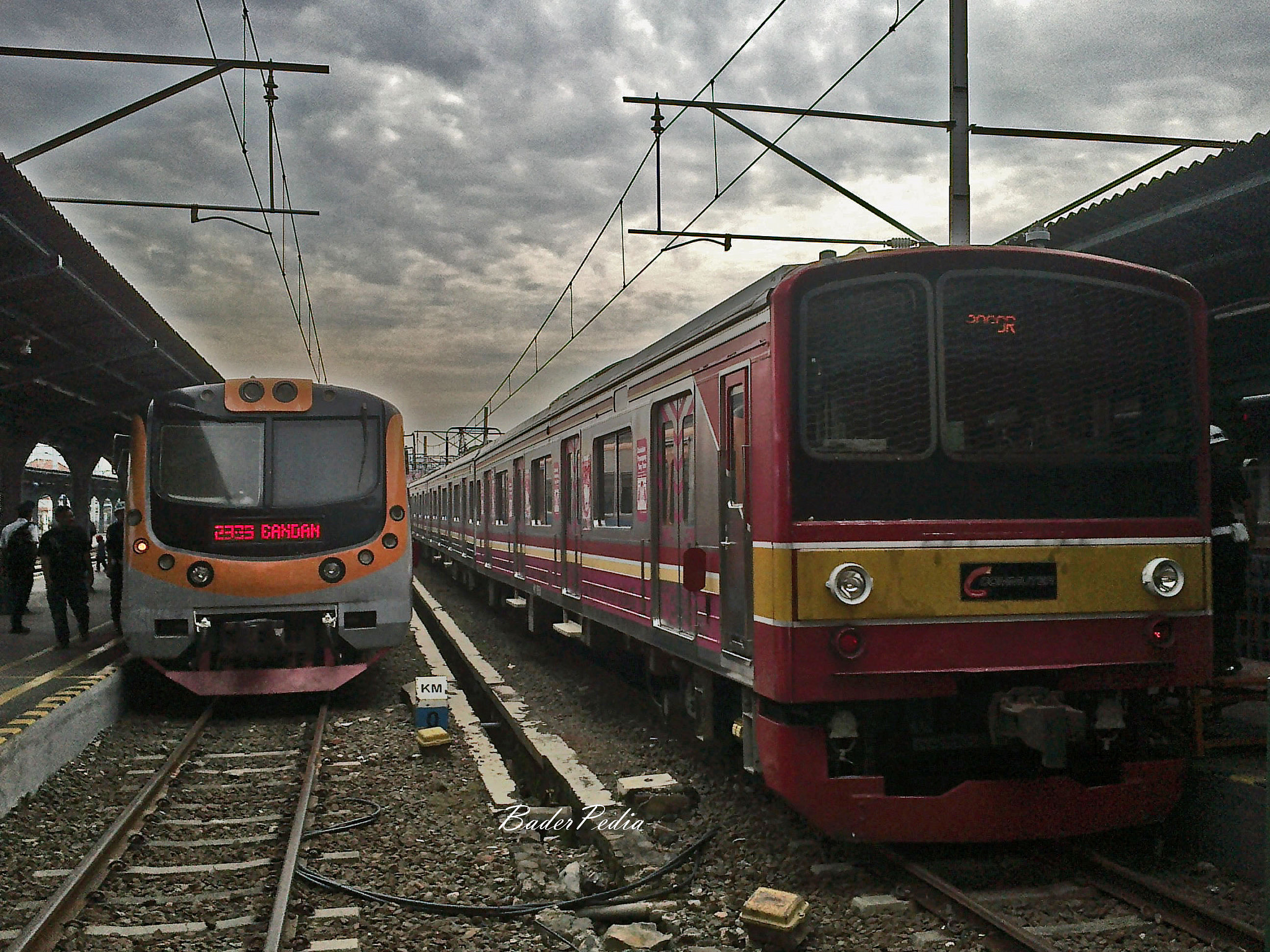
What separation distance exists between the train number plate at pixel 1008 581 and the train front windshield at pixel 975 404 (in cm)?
22

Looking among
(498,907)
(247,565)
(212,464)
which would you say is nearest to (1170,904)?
(498,907)

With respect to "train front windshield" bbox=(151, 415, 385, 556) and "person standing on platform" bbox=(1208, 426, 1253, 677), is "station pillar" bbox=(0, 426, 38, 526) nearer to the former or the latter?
"train front windshield" bbox=(151, 415, 385, 556)

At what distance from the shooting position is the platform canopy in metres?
9.93

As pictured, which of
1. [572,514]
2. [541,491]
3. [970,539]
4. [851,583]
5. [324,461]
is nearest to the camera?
[851,583]

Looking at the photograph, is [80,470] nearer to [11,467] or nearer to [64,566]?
[11,467]

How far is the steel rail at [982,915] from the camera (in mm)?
4070

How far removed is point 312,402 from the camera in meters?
9.55

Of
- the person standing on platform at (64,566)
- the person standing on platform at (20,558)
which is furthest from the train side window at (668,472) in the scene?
the person standing on platform at (20,558)

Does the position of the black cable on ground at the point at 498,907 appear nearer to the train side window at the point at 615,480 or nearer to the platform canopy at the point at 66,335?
the train side window at the point at 615,480

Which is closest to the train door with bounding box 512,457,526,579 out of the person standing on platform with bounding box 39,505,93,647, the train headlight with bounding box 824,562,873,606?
the person standing on platform with bounding box 39,505,93,647

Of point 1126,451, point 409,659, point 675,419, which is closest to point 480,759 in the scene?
point 675,419

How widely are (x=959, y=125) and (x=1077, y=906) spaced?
7252 mm

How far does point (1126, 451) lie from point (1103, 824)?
165 centimetres

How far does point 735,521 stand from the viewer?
5.59m
